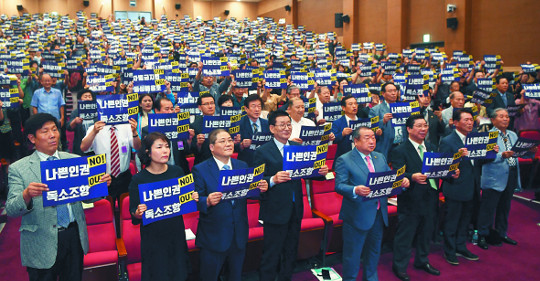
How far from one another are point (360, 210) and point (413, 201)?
82 cm

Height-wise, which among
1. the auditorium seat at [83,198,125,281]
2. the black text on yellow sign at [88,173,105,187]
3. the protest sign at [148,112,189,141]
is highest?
the protest sign at [148,112,189,141]

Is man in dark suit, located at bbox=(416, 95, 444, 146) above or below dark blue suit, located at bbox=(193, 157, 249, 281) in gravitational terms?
above

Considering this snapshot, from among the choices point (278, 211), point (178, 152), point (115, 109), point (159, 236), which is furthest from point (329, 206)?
point (115, 109)

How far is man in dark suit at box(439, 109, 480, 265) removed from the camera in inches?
169

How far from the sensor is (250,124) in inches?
196

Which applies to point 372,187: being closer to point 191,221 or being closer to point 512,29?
point 191,221

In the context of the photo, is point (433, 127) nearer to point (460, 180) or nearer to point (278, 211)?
point (460, 180)

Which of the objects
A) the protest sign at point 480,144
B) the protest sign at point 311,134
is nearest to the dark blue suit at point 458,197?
the protest sign at point 480,144

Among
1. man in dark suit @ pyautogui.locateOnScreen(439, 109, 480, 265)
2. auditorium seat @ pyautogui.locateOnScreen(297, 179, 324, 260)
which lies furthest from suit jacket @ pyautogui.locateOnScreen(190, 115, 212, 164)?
man in dark suit @ pyautogui.locateOnScreen(439, 109, 480, 265)

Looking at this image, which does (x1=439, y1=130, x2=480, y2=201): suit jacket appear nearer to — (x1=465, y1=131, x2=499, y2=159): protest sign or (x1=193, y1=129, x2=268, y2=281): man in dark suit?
(x1=465, y1=131, x2=499, y2=159): protest sign

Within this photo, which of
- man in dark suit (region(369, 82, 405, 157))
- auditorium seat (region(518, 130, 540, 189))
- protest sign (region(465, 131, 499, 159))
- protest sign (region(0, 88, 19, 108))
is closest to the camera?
protest sign (region(465, 131, 499, 159))

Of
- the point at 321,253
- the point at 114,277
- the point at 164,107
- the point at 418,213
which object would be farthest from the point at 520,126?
the point at 114,277

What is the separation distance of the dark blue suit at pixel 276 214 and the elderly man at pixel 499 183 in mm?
2505

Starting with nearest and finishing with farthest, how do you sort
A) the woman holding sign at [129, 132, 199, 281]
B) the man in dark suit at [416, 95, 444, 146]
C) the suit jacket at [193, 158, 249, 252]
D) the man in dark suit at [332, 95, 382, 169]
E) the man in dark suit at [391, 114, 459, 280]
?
1. the woman holding sign at [129, 132, 199, 281]
2. the suit jacket at [193, 158, 249, 252]
3. the man in dark suit at [391, 114, 459, 280]
4. the man in dark suit at [332, 95, 382, 169]
5. the man in dark suit at [416, 95, 444, 146]
